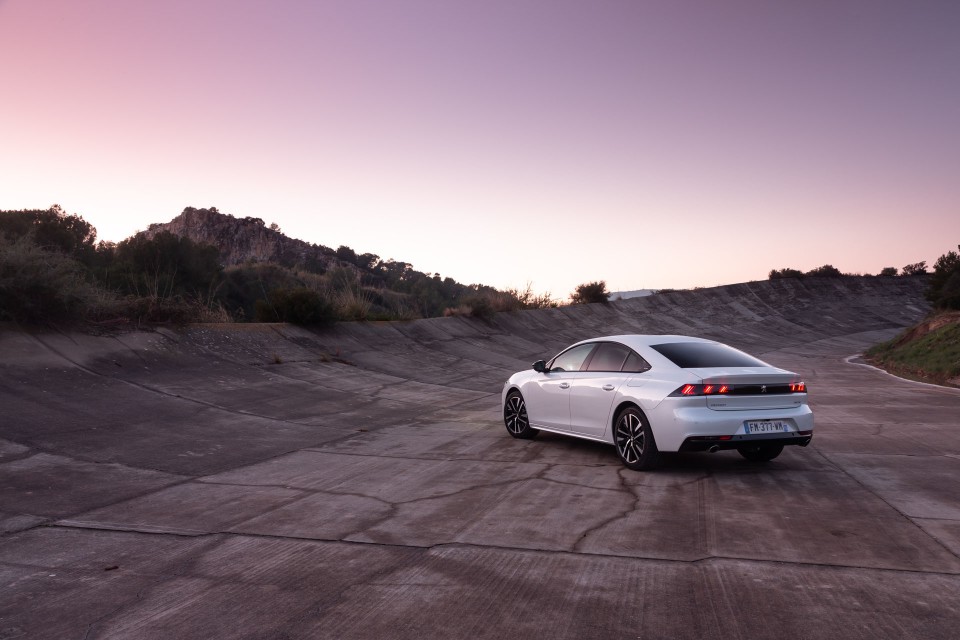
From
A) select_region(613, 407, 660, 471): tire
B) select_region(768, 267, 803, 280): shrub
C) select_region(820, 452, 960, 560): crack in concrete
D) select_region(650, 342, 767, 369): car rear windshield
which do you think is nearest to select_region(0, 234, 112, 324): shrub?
select_region(613, 407, 660, 471): tire

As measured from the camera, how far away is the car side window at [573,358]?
10367mm

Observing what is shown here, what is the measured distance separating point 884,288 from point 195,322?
5920 cm

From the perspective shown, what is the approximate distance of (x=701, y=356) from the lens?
9.09m

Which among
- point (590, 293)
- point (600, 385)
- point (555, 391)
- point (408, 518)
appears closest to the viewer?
point (408, 518)

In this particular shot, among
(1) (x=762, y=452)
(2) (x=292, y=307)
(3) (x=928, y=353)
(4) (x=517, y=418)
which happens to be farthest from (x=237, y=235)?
Result: (1) (x=762, y=452)

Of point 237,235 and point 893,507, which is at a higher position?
point 237,235

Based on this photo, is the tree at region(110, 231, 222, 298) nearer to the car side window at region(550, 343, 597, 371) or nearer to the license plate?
the car side window at region(550, 343, 597, 371)

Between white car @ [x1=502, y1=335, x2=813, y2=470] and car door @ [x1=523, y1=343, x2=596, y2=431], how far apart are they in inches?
0.8

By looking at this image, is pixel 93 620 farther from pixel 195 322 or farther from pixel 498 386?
pixel 498 386

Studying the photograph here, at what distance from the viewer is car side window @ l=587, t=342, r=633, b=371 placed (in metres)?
9.57

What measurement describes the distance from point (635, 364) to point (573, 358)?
4.67ft

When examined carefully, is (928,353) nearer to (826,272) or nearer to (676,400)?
(676,400)

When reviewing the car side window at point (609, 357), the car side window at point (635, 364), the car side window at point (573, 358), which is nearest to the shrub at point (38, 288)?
the car side window at point (573, 358)

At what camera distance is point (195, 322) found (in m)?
16.7
